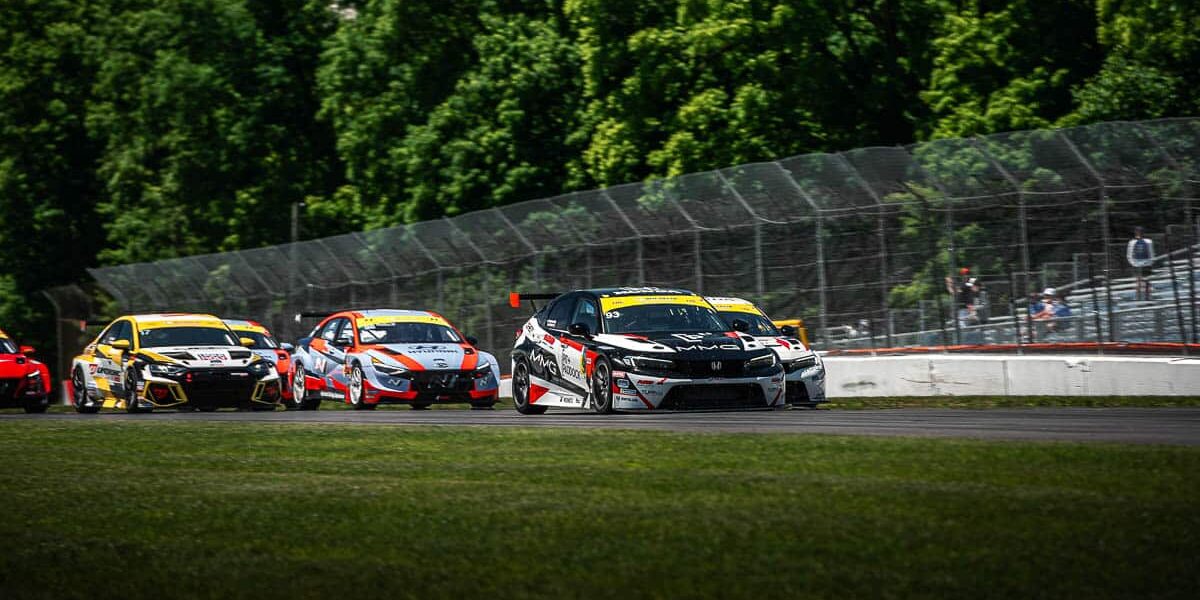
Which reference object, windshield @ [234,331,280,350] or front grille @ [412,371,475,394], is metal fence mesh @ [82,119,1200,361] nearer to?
windshield @ [234,331,280,350]

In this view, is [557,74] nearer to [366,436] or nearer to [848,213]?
[848,213]

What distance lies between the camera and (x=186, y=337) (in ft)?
86.0

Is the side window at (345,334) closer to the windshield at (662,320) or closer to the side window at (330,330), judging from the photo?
the side window at (330,330)

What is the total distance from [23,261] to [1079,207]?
44.1 meters

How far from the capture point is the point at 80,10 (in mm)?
59219

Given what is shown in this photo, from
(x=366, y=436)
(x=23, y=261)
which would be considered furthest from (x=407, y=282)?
(x=23, y=261)

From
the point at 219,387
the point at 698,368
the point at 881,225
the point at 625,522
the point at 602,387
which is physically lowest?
the point at 625,522

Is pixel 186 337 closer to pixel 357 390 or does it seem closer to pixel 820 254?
pixel 357 390

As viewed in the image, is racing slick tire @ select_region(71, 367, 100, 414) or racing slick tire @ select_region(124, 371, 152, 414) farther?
racing slick tire @ select_region(71, 367, 100, 414)

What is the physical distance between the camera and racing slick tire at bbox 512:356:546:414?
803 inches

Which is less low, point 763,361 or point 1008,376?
point 763,361

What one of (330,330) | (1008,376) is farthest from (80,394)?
(1008,376)

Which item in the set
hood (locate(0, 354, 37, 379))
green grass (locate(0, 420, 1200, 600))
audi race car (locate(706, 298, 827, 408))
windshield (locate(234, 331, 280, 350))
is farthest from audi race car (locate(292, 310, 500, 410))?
green grass (locate(0, 420, 1200, 600))

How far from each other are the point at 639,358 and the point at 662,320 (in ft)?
4.75
